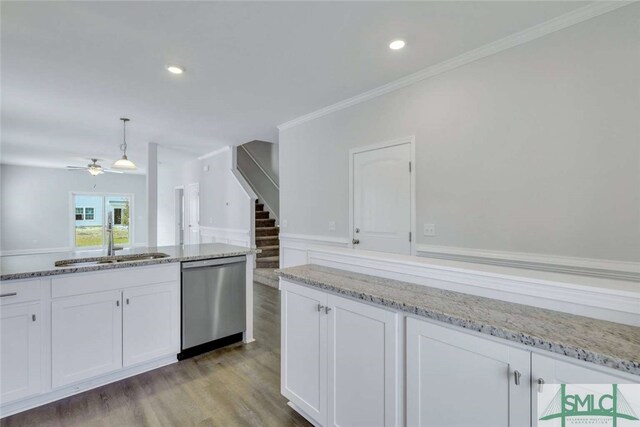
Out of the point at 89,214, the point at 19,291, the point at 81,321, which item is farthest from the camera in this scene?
the point at 89,214

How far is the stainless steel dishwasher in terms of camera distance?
2746mm

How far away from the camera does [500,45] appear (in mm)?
2439

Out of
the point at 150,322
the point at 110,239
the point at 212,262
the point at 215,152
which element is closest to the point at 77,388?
the point at 150,322

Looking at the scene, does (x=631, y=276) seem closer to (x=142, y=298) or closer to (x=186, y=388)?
(x=186, y=388)

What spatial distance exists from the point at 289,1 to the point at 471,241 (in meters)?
2.37

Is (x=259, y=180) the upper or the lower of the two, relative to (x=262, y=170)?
lower

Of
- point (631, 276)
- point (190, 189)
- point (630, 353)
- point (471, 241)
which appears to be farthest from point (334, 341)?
point (190, 189)

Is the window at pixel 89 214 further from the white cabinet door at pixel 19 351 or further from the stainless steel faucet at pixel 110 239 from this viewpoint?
the white cabinet door at pixel 19 351

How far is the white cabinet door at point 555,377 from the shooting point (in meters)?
0.88

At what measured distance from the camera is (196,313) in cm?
279

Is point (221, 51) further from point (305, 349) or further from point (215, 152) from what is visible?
point (215, 152)

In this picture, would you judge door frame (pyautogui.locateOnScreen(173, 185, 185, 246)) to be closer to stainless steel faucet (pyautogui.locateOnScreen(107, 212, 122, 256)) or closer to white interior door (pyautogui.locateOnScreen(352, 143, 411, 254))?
stainless steel faucet (pyautogui.locateOnScreen(107, 212, 122, 256))

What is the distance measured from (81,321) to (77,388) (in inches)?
20.5

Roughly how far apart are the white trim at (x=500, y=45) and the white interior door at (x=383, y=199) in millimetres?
649
